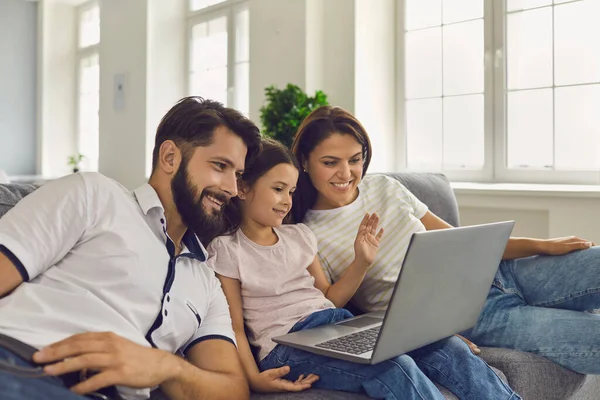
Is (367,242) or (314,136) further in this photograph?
(314,136)

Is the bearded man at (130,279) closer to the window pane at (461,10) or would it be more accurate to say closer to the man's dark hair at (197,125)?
the man's dark hair at (197,125)

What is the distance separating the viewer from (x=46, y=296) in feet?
4.02

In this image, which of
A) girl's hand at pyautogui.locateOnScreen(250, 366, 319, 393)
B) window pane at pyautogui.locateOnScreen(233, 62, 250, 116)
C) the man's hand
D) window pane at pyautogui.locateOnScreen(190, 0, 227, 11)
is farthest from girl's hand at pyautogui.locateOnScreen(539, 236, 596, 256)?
window pane at pyautogui.locateOnScreen(190, 0, 227, 11)

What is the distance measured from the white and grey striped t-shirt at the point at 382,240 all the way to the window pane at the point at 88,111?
19.6ft

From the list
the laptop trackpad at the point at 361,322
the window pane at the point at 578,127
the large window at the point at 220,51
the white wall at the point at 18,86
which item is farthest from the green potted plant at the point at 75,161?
the laptop trackpad at the point at 361,322

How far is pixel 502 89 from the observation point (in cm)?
387

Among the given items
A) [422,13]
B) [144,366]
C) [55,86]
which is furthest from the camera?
[55,86]

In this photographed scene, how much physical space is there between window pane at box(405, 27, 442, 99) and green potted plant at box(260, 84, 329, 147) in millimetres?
712

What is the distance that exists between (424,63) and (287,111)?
1024mm

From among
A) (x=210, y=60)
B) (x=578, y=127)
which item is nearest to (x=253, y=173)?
(x=578, y=127)

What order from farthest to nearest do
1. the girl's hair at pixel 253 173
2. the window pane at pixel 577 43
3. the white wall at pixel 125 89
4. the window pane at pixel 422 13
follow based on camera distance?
the white wall at pixel 125 89, the window pane at pixel 422 13, the window pane at pixel 577 43, the girl's hair at pixel 253 173

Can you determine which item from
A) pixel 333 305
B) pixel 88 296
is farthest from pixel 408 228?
pixel 88 296

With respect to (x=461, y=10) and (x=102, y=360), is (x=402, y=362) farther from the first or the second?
(x=461, y=10)

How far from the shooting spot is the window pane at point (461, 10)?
399cm
